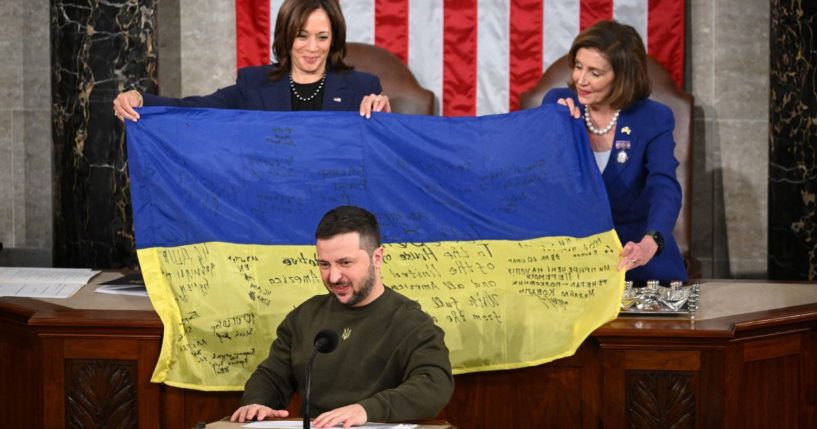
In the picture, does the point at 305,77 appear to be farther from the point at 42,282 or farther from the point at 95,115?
the point at 95,115

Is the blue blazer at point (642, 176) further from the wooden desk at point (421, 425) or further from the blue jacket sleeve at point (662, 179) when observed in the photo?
the wooden desk at point (421, 425)

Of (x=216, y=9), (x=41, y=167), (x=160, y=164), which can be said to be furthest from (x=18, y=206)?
(x=160, y=164)

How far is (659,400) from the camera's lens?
4676 mm

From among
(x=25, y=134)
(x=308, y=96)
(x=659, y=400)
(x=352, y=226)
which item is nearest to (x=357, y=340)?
(x=352, y=226)

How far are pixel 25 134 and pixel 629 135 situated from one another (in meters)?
3.96

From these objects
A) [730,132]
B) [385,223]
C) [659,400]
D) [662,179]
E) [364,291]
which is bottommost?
[659,400]

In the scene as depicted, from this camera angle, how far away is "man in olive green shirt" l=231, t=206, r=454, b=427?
12.3ft

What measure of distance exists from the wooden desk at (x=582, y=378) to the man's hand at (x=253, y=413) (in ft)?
3.86

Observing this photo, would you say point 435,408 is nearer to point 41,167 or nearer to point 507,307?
point 507,307

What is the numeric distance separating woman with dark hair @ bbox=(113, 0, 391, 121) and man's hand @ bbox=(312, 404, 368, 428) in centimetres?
199

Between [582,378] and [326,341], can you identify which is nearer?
[326,341]

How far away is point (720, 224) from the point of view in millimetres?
7527

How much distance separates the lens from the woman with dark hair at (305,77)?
5316mm

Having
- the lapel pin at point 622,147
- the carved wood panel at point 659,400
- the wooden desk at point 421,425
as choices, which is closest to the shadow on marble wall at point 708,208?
the lapel pin at point 622,147
